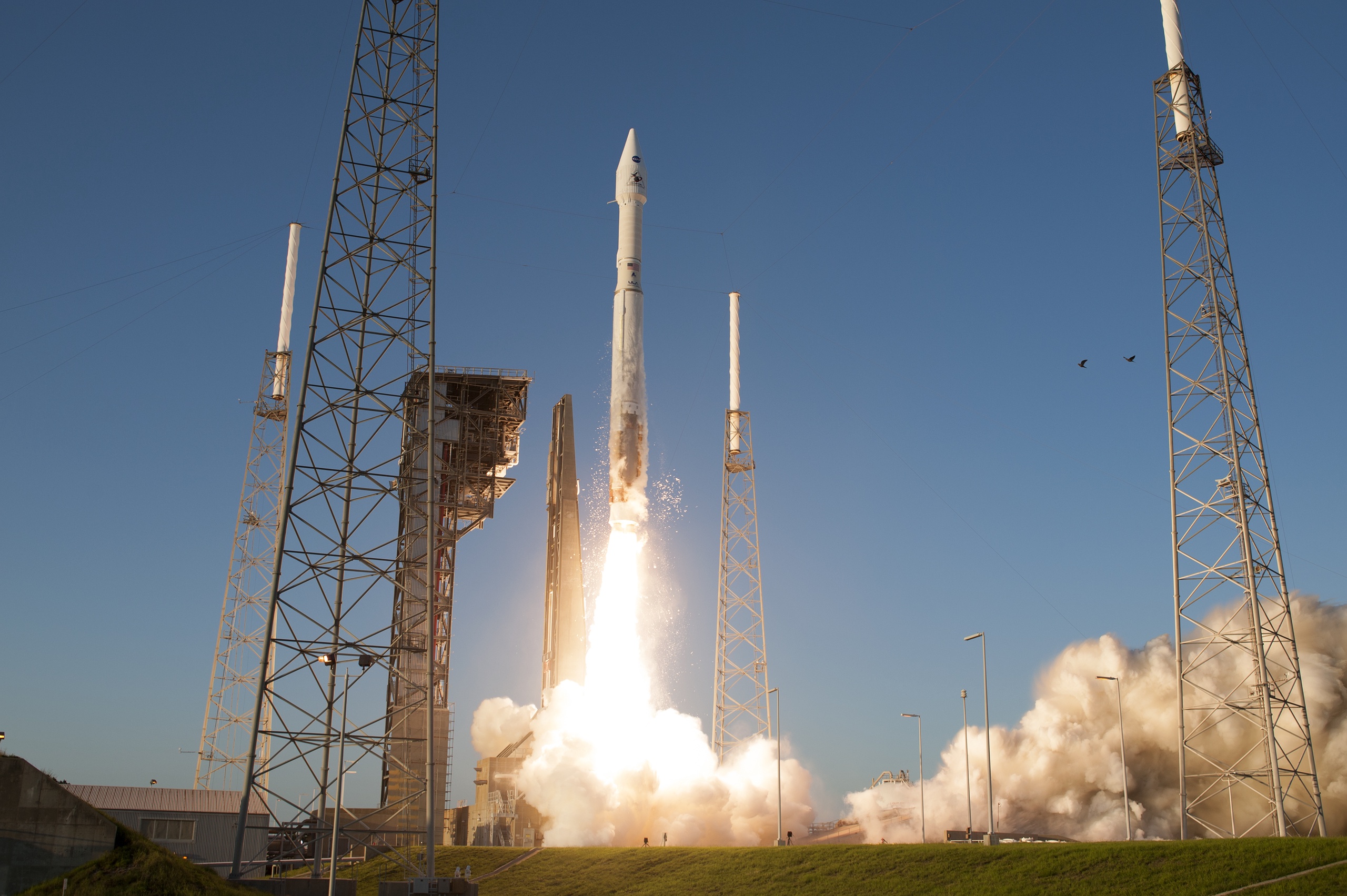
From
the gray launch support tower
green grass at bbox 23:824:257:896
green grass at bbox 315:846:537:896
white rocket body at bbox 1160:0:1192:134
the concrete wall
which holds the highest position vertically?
white rocket body at bbox 1160:0:1192:134

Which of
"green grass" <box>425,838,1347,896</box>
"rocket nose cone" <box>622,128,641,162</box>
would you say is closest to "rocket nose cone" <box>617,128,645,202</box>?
"rocket nose cone" <box>622,128,641,162</box>

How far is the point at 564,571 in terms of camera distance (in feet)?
243

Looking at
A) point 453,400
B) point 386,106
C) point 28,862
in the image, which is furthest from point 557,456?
point 28,862

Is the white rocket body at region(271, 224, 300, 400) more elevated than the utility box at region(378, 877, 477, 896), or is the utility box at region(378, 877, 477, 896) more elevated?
the white rocket body at region(271, 224, 300, 400)

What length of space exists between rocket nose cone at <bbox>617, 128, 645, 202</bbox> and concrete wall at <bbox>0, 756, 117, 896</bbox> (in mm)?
42165

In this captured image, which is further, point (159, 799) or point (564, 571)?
point (564, 571)

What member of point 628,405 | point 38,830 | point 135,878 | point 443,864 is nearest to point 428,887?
point 135,878

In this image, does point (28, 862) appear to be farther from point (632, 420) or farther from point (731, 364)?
point (731, 364)

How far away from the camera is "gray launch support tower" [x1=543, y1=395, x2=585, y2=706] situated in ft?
236

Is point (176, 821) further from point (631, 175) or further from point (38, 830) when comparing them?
point (631, 175)

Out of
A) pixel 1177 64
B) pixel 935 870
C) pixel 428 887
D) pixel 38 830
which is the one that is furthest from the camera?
pixel 1177 64

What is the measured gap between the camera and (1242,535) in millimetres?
44375

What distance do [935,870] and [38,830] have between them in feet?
87.6

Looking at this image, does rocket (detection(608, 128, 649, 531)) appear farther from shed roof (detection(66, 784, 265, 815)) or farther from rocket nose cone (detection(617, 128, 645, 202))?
shed roof (detection(66, 784, 265, 815))
